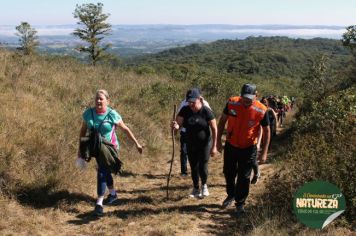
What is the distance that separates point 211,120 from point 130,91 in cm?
689

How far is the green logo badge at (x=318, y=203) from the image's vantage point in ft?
12.8

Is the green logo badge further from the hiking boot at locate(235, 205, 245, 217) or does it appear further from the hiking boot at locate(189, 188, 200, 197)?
the hiking boot at locate(189, 188, 200, 197)

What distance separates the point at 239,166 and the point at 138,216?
5.03ft

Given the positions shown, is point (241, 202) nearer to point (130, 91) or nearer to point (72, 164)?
point (72, 164)

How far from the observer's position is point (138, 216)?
5527 millimetres

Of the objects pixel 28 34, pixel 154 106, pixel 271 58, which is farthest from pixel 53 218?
pixel 271 58

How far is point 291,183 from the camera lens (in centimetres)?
531

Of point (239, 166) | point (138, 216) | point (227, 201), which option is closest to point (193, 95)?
point (239, 166)

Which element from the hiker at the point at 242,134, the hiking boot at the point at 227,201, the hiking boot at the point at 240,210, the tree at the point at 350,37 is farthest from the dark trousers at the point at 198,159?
the tree at the point at 350,37

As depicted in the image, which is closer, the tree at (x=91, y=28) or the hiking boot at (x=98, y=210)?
the hiking boot at (x=98, y=210)

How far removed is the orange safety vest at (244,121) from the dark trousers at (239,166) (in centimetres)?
11

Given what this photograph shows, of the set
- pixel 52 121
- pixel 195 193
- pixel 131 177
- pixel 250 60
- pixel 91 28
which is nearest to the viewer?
pixel 195 193

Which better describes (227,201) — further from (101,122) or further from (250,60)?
(250,60)

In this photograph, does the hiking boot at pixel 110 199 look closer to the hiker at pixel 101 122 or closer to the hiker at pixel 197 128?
the hiker at pixel 101 122
